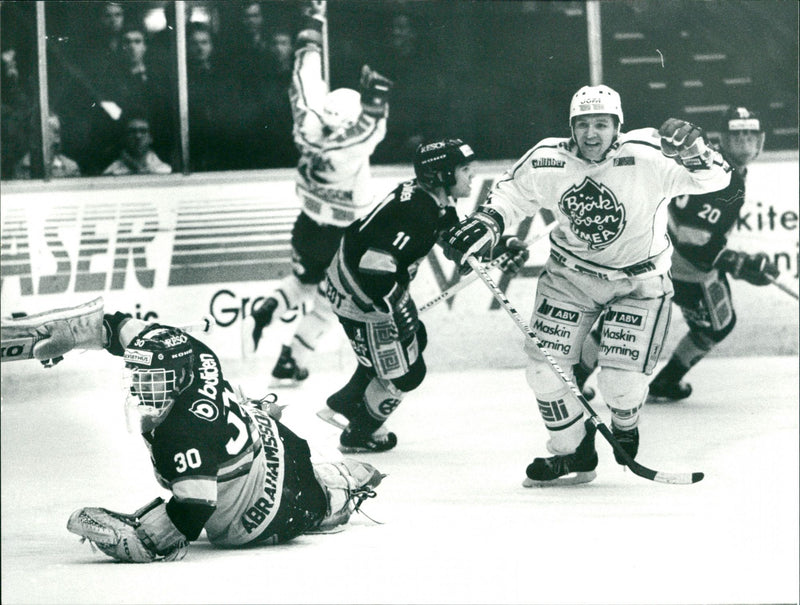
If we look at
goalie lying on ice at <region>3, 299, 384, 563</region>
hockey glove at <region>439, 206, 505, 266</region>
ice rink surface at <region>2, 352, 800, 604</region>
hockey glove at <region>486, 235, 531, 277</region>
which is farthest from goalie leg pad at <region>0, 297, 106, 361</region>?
hockey glove at <region>486, 235, 531, 277</region>

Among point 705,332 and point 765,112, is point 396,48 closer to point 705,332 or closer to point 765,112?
point 765,112

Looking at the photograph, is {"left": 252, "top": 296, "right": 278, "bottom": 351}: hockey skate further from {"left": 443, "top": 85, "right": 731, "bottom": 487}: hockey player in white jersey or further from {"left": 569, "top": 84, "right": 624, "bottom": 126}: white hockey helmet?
{"left": 569, "top": 84, "right": 624, "bottom": 126}: white hockey helmet

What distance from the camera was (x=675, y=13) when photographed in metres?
4.33

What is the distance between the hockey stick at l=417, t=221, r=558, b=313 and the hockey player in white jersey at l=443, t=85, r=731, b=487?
14 cm

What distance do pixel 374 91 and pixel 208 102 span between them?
1.52 feet

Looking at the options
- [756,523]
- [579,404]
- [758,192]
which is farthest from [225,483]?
[758,192]

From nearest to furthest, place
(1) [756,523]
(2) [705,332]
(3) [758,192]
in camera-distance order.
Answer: (1) [756,523], (2) [705,332], (3) [758,192]

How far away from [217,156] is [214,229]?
14.6 inches

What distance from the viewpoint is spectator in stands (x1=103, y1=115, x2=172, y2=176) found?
163 inches

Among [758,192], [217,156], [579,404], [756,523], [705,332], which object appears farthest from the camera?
[758,192]

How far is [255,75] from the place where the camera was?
4215 mm

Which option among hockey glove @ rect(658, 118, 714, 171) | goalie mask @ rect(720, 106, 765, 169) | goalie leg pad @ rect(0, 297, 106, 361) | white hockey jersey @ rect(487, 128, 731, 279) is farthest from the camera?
goalie mask @ rect(720, 106, 765, 169)

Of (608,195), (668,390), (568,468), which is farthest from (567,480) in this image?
(668,390)

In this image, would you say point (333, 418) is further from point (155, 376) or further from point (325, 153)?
point (155, 376)
